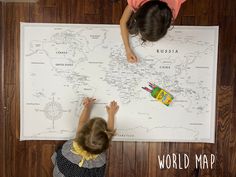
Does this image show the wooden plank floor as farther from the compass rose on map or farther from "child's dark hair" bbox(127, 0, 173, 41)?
"child's dark hair" bbox(127, 0, 173, 41)

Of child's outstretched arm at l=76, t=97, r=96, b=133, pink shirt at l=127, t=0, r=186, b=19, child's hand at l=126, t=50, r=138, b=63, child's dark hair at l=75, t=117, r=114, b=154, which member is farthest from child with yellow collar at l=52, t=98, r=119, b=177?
pink shirt at l=127, t=0, r=186, b=19

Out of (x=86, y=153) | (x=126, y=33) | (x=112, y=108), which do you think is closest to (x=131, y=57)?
(x=126, y=33)

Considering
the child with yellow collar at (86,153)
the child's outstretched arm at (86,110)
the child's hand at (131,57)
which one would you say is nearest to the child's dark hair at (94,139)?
the child with yellow collar at (86,153)

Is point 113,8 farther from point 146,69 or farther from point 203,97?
point 203,97

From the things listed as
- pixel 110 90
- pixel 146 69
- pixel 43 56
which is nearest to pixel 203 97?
pixel 146 69

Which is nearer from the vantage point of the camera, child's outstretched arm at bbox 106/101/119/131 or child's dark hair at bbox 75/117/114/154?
child's dark hair at bbox 75/117/114/154
